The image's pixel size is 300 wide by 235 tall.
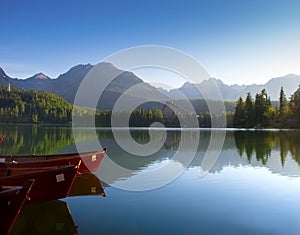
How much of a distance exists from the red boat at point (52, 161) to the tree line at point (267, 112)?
258 feet

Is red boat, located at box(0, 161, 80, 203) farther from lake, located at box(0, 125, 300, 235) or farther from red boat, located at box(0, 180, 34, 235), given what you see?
red boat, located at box(0, 180, 34, 235)

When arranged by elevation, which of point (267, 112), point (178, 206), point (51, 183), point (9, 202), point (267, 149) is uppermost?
point (267, 112)

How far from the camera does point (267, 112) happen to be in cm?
9131

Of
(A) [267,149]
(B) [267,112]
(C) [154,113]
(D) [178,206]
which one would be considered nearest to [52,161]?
(D) [178,206]

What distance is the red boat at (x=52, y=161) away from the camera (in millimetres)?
13773

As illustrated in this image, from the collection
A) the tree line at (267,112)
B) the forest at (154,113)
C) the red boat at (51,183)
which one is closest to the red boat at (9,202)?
the red boat at (51,183)

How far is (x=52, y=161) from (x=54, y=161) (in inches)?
4.2

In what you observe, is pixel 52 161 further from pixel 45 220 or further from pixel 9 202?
pixel 9 202

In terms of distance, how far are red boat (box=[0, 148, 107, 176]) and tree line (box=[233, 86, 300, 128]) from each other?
258ft

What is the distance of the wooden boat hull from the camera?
1379 cm

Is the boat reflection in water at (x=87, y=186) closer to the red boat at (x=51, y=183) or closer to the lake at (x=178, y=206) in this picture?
the lake at (x=178, y=206)

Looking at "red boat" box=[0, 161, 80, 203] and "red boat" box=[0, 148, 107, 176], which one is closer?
"red boat" box=[0, 161, 80, 203]

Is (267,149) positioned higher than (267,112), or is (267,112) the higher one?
(267,112)

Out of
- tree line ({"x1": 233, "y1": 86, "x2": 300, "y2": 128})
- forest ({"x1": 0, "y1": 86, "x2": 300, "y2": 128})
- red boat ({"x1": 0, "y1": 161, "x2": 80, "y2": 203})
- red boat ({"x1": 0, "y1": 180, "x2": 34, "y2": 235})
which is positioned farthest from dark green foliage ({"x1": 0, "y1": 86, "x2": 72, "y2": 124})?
red boat ({"x1": 0, "y1": 180, "x2": 34, "y2": 235})
